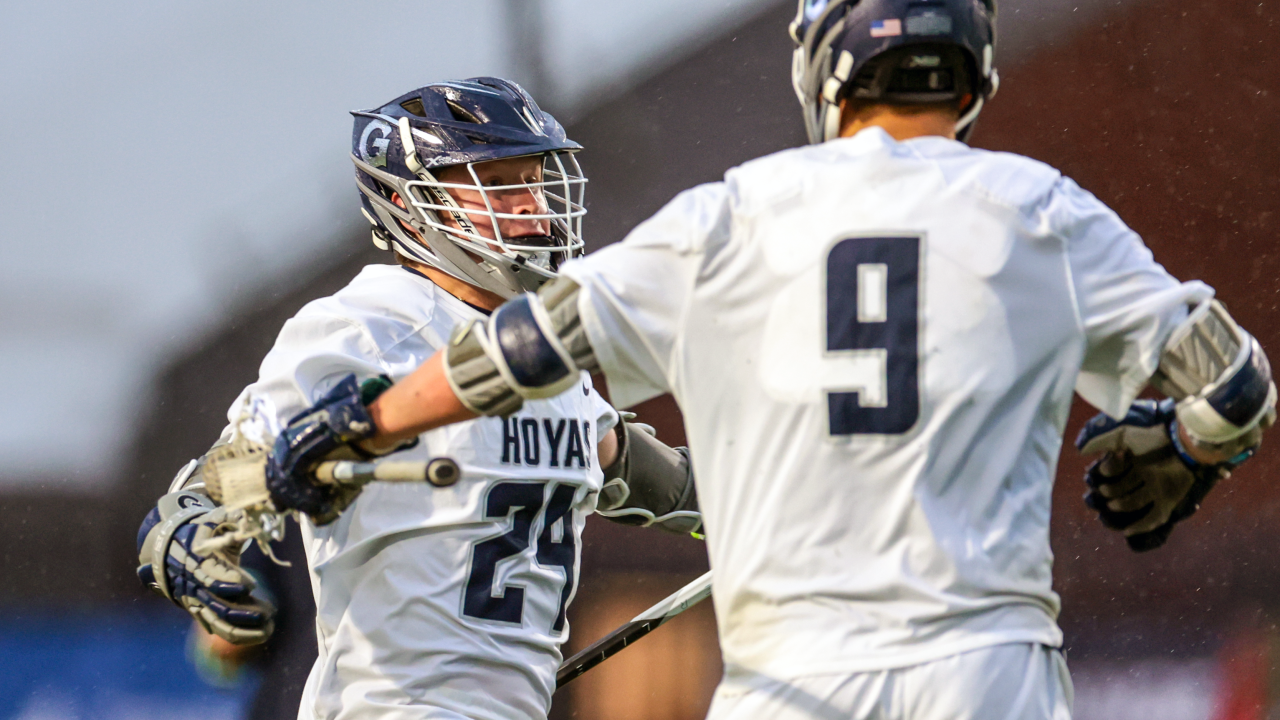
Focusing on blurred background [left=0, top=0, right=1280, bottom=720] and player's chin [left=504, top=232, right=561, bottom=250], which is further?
blurred background [left=0, top=0, right=1280, bottom=720]

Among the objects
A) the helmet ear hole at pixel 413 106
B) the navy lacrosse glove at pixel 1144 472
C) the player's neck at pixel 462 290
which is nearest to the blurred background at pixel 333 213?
the helmet ear hole at pixel 413 106

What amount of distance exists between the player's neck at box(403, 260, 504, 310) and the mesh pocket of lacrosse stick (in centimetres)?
57

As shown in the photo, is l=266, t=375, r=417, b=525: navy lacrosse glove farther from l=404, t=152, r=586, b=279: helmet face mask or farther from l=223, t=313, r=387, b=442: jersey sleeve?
l=404, t=152, r=586, b=279: helmet face mask

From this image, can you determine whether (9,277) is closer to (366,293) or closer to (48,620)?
(48,620)

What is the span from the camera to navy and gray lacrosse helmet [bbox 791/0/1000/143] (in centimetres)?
127

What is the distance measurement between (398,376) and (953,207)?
852 millimetres

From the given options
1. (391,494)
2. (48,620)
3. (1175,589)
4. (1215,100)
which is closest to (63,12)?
(48,620)

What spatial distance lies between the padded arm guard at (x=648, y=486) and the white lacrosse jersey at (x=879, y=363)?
97 centimetres

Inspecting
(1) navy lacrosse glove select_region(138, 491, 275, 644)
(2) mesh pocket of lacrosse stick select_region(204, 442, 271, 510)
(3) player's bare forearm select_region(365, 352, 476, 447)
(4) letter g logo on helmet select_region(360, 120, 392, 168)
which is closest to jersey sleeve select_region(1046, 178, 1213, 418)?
(3) player's bare forearm select_region(365, 352, 476, 447)

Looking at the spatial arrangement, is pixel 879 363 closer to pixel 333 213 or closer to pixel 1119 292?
pixel 1119 292

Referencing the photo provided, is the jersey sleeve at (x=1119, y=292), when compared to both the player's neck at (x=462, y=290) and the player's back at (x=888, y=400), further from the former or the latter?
the player's neck at (x=462, y=290)

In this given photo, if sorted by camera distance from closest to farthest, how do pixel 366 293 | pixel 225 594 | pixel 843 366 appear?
pixel 843 366 < pixel 225 594 < pixel 366 293

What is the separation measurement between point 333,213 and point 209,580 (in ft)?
5.10

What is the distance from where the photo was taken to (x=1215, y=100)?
9.30 feet
